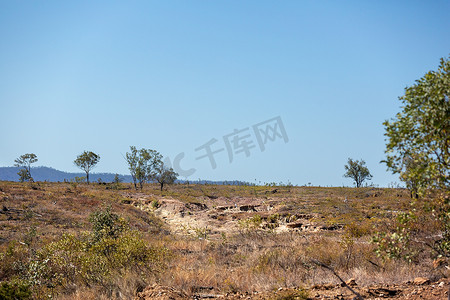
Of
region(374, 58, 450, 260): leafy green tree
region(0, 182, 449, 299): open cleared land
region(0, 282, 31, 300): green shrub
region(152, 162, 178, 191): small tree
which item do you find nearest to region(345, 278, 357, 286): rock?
region(0, 182, 449, 299): open cleared land

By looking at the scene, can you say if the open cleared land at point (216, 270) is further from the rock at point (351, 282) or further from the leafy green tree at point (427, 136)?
the leafy green tree at point (427, 136)

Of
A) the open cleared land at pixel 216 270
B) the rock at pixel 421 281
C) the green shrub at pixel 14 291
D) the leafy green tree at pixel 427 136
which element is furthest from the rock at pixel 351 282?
the green shrub at pixel 14 291

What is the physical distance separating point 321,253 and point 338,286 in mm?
3795

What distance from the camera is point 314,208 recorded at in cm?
2988

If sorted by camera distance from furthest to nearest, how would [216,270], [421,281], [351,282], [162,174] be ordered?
1. [162,174]
2. [216,270]
3. [351,282]
4. [421,281]

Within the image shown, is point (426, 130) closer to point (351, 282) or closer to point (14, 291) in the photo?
point (351, 282)

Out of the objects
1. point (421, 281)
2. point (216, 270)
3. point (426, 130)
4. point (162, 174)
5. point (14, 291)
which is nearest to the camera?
point (426, 130)

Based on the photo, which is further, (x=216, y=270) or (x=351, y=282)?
(x=216, y=270)

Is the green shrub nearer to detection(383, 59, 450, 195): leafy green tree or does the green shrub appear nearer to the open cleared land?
the open cleared land

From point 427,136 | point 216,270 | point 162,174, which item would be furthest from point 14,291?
point 162,174

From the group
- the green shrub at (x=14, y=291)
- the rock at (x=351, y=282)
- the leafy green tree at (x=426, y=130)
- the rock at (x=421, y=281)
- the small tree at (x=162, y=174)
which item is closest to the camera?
the leafy green tree at (x=426, y=130)

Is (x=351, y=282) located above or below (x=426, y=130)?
below

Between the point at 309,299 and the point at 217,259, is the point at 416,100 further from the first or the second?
the point at 217,259

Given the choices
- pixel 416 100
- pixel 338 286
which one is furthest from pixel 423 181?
pixel 338 286
